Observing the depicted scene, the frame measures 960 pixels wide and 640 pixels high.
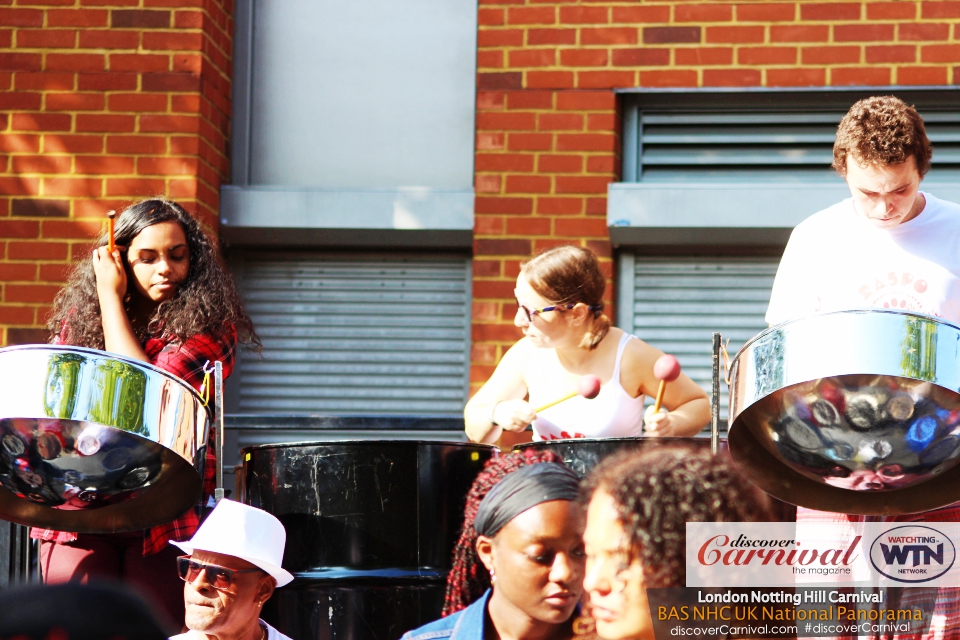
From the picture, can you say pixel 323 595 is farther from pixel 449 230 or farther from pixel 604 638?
pixel 449 230

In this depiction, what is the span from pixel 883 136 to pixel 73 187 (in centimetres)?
236

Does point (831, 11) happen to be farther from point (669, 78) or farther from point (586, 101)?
point (586, 101)

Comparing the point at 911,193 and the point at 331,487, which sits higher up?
the point at 911,193

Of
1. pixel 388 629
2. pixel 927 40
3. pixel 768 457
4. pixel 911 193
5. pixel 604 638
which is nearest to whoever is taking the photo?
pixel 604 638

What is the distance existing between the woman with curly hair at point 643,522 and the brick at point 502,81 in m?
1.94

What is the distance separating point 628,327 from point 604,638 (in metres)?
1.97

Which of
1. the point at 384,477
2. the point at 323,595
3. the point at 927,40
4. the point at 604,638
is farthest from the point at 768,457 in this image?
the point at 927,40

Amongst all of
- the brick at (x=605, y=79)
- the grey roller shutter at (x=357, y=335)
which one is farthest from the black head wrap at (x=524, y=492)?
the brick at (x=605, y=79)

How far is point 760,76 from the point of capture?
3.41 meters

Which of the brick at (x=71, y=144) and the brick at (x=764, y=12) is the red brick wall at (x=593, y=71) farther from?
the brick at (x=71, y=144)

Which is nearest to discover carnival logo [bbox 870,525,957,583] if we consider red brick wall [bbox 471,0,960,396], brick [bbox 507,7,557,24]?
red brick wall [bbox 471,0,960,396]

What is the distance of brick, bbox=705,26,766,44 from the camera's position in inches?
134

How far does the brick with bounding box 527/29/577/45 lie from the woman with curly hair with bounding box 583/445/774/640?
199cm

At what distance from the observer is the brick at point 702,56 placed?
3.42 m
